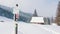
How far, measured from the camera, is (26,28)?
592cm

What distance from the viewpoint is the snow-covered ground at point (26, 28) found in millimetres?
5770

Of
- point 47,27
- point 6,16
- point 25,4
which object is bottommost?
point 47,27

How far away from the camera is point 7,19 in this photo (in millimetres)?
5879

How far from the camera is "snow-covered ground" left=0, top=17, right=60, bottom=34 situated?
18.9 ft

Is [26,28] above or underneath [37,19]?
underneath

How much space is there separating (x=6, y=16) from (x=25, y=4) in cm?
72

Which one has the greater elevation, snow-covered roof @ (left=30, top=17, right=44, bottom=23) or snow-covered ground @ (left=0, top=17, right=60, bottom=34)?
snow-covered roof @ (left=30, top=17, right=44, bottom=23)

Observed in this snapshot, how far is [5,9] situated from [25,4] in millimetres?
659

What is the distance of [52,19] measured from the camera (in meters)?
5.98

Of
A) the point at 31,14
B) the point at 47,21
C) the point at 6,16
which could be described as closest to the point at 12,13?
the point at 6,16

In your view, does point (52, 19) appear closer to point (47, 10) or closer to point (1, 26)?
point (47, 10)

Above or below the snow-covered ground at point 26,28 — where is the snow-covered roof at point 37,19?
above

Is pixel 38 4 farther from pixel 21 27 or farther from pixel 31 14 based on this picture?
pixel 21 27

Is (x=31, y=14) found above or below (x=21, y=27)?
above
